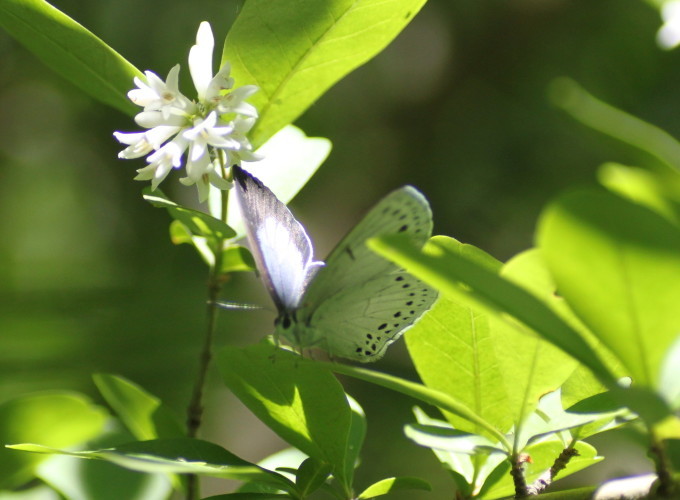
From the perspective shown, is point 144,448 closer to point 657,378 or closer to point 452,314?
point 452,314

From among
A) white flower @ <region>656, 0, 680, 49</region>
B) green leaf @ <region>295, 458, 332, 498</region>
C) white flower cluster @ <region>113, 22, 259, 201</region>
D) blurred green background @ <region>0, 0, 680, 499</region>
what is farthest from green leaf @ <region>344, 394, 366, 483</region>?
blurred green background @ <region>0, 0, 680, 499</region>

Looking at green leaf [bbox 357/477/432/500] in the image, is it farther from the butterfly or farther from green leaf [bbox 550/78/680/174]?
green leaf [bbox 550/78/680/174]

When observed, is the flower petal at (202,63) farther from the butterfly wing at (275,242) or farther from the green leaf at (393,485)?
the green leaf at (393,485)

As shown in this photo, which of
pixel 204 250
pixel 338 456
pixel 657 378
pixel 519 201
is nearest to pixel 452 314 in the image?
pixel 338 456

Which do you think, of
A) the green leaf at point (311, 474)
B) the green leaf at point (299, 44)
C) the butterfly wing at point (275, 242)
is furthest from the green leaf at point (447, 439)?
the green leaf at point (299, 44)

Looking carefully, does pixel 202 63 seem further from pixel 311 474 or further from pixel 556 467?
pixel 556 467

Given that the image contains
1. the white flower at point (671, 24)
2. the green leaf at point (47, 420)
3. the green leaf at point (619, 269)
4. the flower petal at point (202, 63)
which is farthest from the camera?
the white flower at point (671, 24)
